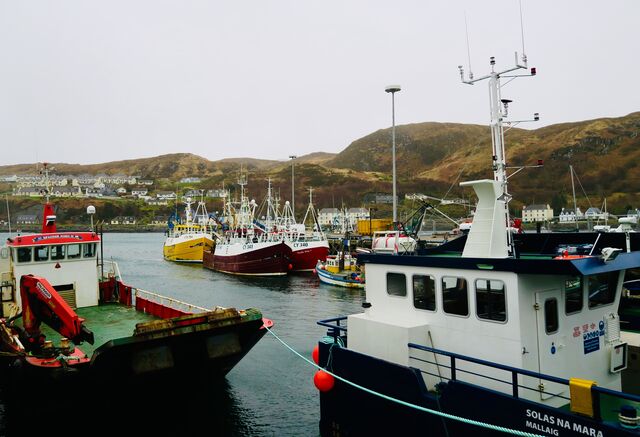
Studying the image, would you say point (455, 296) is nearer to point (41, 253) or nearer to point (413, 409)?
point (413, 409)

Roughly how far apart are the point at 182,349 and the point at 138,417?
9.35 feet

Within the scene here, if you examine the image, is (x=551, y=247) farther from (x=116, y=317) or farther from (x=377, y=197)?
(x=377, y=197)

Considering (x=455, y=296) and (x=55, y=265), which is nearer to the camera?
(x=455, y=296)

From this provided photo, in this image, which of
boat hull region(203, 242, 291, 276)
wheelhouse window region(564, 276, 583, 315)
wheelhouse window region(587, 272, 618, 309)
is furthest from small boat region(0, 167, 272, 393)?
boat hull region(203, 242, 291, 276)

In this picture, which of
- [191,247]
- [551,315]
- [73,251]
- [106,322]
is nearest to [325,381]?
[551,315]

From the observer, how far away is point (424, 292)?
1059 cm

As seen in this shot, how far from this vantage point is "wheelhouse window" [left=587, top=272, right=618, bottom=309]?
973cm

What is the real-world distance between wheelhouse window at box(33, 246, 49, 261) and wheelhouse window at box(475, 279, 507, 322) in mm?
18039

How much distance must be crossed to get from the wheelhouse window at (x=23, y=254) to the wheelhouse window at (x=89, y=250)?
6.72ft

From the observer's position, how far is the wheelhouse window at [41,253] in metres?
19.7

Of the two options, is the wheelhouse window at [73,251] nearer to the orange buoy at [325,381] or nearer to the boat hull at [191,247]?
the orange buoy at [325,381]

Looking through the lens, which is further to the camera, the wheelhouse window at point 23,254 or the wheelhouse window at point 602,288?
the wheelhouse window at point 23,254

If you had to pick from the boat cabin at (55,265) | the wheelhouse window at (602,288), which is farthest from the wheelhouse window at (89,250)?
the wheelhouse window at (602,288)

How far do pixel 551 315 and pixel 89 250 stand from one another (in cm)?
1879
